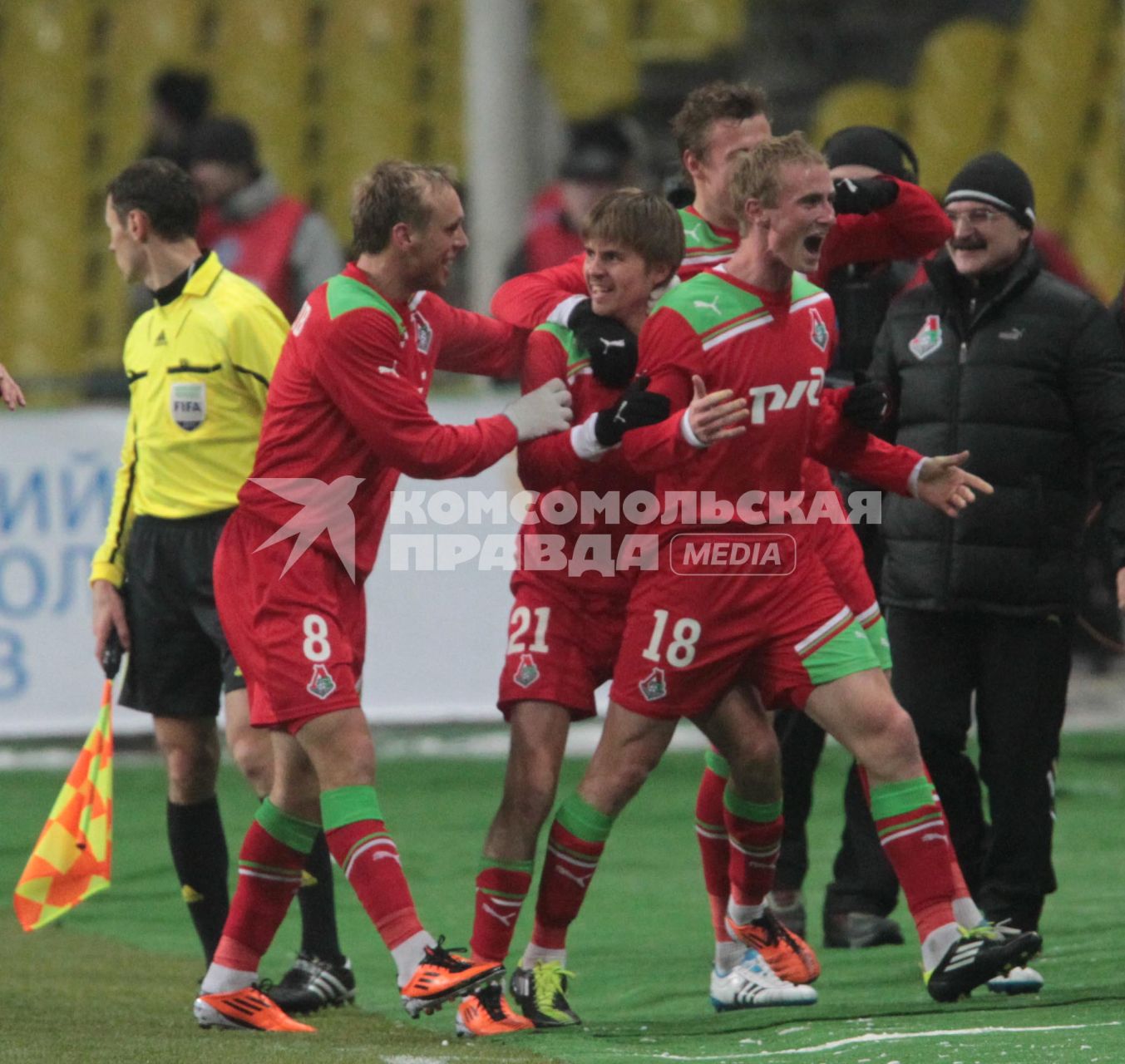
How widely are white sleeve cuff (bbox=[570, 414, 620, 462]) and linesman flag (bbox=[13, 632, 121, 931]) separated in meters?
1.56

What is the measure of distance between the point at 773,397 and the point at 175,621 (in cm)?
179

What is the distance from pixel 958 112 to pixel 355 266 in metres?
9.79

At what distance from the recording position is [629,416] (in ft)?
17.6

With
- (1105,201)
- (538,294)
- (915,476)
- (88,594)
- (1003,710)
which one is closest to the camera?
(915,476)

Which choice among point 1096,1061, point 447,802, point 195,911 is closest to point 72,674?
point 447,802

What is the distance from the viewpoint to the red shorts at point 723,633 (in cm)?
555

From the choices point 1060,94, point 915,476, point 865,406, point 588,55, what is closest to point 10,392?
point 865,406

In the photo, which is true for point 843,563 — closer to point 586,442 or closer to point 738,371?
point 738,371

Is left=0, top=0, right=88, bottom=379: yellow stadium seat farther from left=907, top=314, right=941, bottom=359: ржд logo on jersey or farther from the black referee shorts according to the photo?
left=907, top=314, right=941, bottom=359: ржд logo on jersey

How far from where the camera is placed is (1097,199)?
14.1 m

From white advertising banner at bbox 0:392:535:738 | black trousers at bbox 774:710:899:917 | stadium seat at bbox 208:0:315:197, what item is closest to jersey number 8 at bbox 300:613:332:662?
black trousers at bbox 774:710:899:917

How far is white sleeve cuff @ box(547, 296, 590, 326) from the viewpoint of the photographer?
5715 millimetres

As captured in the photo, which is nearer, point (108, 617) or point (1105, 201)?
point (108, 617)

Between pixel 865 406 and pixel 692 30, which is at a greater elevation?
pixel 692 30
